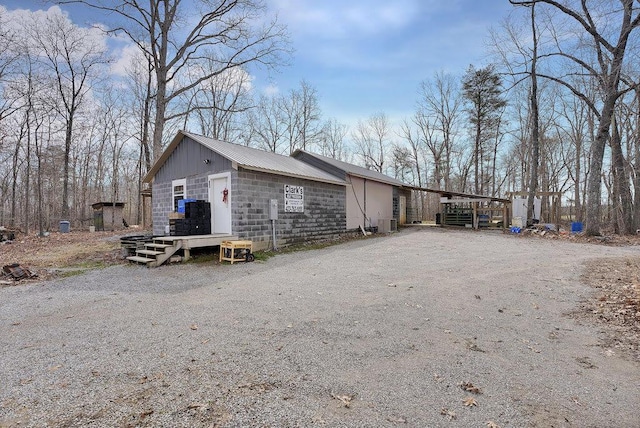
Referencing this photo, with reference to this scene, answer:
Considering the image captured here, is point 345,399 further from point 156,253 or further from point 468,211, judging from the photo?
point 468,211

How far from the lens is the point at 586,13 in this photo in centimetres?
1246

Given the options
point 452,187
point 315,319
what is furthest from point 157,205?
point 452,187

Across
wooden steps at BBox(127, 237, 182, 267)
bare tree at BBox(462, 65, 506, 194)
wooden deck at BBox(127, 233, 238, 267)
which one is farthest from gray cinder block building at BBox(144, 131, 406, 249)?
bare tree at BBox(462, 65, 506, 194)

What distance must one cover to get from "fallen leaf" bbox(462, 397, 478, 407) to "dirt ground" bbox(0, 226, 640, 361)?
2.02 metres

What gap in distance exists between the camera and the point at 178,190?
11.7 metres

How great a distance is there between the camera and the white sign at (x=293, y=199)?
446 inches

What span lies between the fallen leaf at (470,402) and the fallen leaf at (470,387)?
0.12m

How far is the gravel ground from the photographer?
2.22 m

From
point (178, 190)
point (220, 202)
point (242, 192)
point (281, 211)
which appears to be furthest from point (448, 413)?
point (178, 190)

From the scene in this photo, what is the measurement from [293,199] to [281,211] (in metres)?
0.78

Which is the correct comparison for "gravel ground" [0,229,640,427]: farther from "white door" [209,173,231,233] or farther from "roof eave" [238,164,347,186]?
"roof eave" [238,164,347,186]

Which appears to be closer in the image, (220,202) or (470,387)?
(470,387)

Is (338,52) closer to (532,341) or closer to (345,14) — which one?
(345,14)

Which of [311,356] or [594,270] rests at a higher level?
[594,270]
